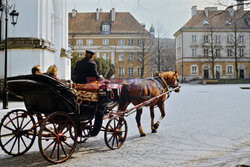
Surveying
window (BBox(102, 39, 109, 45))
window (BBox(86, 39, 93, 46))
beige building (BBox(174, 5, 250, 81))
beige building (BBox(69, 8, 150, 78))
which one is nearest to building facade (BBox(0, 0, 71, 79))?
beige building (BBox(69, 8, 150, 78))

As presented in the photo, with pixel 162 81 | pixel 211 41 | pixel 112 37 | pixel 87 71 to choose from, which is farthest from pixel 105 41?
pixel 87 71

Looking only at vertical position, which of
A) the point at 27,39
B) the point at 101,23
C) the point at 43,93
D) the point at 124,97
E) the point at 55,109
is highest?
the point at 101,23

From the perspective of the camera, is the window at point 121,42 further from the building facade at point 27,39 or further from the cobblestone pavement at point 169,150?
the cobblestone pavement at point 169,150

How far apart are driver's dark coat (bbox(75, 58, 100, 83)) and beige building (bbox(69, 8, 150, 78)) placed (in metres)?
53.2

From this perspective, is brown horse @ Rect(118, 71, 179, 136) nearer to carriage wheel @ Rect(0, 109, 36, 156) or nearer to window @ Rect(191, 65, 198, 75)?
carriage wheel @ Rect(0, 109, 36, 156)

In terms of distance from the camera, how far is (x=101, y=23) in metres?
61.2

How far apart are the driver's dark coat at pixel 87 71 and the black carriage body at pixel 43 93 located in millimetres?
779

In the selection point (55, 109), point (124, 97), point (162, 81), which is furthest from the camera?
point (162, 81)

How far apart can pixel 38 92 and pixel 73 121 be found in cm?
83

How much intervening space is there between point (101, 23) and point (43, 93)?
57.9 meters

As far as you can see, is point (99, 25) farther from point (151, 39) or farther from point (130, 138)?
point (130, 138)

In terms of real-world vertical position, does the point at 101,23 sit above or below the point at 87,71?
above

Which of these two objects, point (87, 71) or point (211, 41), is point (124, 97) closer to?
point (87, 71)

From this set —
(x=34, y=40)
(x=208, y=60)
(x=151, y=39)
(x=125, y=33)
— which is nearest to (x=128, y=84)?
(x=34, y=40)
